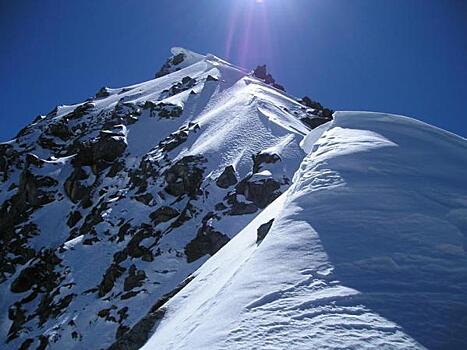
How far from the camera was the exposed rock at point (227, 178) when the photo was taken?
34594 mm

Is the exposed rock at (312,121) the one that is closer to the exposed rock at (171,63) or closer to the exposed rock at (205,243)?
the exposed rock at (205,243)

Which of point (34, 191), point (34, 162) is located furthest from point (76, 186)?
point (34, 162)

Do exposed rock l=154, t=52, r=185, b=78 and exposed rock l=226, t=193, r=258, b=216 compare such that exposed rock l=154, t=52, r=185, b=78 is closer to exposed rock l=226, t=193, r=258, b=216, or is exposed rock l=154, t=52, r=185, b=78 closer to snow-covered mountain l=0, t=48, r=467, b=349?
snow-covered mountain l=0, t=48, r=467, b=349

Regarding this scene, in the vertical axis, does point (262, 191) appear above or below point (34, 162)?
below

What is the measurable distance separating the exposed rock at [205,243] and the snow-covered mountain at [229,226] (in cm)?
10

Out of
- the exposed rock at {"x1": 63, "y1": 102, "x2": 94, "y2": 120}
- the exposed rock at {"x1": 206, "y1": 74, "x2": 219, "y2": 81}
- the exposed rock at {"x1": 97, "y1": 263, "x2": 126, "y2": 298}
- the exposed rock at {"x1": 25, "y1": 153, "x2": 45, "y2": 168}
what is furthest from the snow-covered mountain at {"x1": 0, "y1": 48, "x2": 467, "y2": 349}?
the exposed rock at {"x1": 206, "y1": 74, "x2": 219, "y2": 81}

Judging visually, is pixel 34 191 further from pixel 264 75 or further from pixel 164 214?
pixel 264 75

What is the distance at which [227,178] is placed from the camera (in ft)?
115

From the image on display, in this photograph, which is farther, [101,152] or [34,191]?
[101,152]

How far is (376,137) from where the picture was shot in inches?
349

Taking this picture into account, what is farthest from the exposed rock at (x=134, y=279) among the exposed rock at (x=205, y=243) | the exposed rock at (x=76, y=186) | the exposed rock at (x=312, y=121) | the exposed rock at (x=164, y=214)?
the exposed rock at (x=312, y=121)

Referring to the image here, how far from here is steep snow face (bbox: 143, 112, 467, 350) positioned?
3969 mm

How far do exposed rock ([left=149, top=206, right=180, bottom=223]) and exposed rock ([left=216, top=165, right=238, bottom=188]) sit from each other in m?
4.17

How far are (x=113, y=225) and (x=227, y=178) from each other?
432 inches
